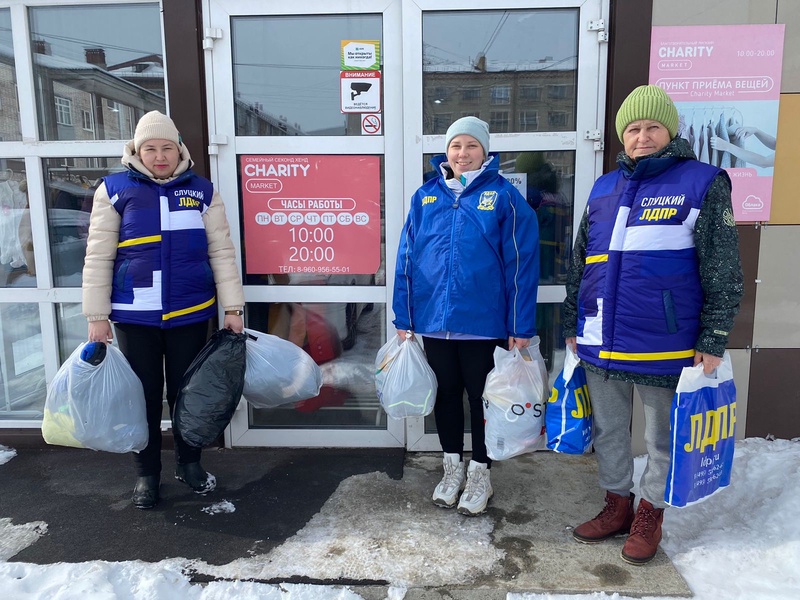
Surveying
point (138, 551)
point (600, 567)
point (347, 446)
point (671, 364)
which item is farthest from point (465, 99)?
point (138, 551)

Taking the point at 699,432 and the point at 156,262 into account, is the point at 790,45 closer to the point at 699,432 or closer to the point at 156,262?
the point at 699,432

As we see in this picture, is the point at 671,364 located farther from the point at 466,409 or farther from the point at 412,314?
the point at 466,409

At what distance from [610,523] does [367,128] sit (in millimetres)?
2302

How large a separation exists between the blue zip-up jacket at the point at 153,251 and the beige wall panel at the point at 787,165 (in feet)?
9.60

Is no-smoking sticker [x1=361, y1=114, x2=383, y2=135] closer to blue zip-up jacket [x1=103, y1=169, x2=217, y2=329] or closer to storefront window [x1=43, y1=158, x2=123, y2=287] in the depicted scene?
blue zip-up jacket [x1=103, y1=169, x2=217, y2=329]

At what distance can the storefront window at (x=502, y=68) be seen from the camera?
3.05 metres

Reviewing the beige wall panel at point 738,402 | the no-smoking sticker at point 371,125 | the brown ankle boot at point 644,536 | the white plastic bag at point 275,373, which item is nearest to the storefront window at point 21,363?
the white plastic bag at point 275,373

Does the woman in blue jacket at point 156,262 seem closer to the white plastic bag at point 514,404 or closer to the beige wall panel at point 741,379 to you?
the white plastic bag at point 514,404

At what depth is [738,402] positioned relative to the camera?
315 centimetres

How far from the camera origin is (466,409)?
11.5 feet

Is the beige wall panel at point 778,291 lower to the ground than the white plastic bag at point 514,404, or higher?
higher

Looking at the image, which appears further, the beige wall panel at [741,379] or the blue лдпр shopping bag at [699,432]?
the beige wall panel at [741,379]

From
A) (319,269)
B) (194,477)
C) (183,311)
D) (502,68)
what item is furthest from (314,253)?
(502,68)

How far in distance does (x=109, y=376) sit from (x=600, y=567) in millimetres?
2208
